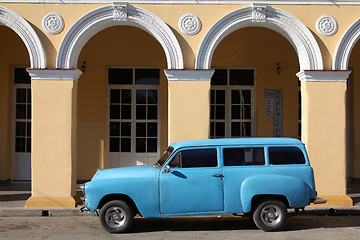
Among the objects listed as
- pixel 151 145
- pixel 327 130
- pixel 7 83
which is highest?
pixel 7 83

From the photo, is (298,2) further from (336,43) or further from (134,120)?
(134,120)

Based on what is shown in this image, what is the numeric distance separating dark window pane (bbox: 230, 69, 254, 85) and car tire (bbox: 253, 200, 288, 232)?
6.00m

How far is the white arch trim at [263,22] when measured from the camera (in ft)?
32.0

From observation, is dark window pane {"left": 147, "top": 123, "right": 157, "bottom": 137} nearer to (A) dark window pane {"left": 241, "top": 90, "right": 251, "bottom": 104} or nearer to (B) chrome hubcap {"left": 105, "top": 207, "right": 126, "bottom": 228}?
(A) dark window pane {"left": 241, "top": 90, "right": 251, "bottom": 104}

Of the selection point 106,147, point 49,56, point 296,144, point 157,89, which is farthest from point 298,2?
point 106,147

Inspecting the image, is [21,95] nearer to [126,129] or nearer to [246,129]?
[126,129]

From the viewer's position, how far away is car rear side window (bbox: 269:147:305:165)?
25.1ft

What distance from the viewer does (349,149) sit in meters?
13.0

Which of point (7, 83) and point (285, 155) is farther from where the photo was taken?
point (7, 83)

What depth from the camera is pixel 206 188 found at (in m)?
7.43

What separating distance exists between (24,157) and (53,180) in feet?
12.1

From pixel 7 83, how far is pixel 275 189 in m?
8.63

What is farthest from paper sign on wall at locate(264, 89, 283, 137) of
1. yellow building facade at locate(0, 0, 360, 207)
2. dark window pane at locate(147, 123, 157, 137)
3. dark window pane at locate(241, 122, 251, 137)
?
dark window pane at locate(147, 123, 157, 137)

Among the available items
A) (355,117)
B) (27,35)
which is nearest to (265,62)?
(355,117)
